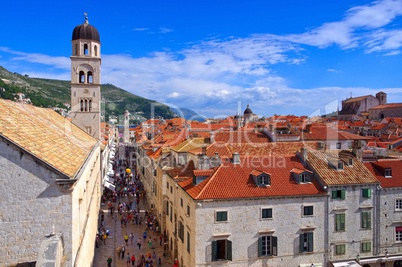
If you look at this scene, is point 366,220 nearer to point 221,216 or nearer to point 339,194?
point 339,194

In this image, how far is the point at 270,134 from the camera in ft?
166

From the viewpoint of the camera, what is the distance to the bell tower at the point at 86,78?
131ft

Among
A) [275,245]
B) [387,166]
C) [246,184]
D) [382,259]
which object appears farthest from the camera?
[387,166]

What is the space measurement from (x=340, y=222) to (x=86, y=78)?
31.0 meters

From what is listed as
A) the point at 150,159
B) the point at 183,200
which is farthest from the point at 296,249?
the point at 150,159

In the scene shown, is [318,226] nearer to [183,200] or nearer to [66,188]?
[183,200]

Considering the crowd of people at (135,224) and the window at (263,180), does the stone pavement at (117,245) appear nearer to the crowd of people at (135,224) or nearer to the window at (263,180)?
the crowd of people at (135,224)

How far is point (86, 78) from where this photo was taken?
41.0 metres

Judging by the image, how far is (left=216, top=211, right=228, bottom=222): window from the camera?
2393 centimetres

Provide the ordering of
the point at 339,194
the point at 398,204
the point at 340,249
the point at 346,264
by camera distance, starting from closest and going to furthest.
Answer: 1. the point at 346,264
2. the point at 340,249
3. the point at 339,194
4. the point at 398,204

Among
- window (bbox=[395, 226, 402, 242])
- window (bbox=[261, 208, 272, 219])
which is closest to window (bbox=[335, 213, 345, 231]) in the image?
window (bbox=[395, 226, 402, 242])

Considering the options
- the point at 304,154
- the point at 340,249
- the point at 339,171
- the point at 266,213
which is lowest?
the point at 340,249

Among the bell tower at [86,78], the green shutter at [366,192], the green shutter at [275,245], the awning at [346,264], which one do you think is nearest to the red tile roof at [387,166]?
the green shutter at [366,192]

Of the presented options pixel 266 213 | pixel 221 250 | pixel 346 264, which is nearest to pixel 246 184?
pixel 266 213
